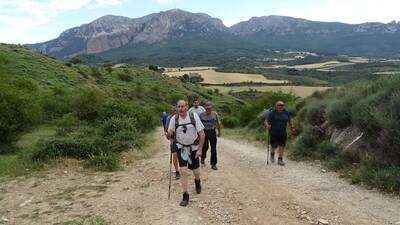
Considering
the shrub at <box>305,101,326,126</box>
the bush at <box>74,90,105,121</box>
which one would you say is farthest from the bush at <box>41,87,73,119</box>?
the shrub at <box>305,101,326,126</box>

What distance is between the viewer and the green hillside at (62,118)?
12.9 metres

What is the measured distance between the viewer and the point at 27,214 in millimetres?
7953

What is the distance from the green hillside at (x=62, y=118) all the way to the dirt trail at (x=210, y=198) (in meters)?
1.48

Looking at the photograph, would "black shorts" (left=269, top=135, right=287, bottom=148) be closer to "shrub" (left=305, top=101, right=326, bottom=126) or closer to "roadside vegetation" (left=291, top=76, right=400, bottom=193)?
"roadside vegetation" (left=291, top=76, right=400, bottom=193)

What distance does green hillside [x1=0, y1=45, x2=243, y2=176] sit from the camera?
12.9 m

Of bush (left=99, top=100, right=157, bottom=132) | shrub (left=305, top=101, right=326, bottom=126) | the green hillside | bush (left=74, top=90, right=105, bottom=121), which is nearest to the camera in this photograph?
the green hillside

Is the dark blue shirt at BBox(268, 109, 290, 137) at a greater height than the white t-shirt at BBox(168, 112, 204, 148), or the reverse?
the white t-shirt at BBox(168, 112, 204, 148)

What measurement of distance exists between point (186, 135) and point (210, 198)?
145 cm

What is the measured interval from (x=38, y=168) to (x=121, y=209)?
499cm

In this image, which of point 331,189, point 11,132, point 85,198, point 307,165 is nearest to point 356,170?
point 331,189

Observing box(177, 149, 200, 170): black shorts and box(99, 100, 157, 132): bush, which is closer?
box(177, 149, 200, 170): black shorts

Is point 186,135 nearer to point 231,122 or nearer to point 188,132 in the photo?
point 188,132

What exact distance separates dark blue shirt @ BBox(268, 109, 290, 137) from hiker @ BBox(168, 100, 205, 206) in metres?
4.10

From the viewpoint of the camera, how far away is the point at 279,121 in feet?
37.3
